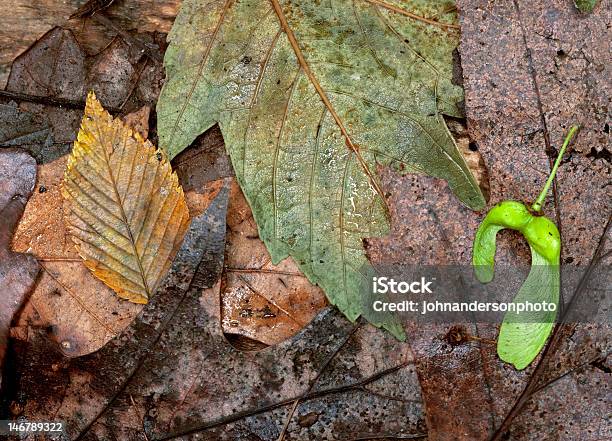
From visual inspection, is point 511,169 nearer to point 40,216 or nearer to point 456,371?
point 456,371

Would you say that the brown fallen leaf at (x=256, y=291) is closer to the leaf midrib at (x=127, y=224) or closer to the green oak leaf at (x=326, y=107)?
the green oak leaf at (x=326, y=107)

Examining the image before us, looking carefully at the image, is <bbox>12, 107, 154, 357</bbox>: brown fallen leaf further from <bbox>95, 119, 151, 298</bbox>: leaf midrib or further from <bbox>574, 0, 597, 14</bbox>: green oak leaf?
<bbox>574, 0, 597, 14</bbox>: green oak leaf

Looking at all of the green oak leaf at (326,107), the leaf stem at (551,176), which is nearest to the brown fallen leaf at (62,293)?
the green oak leaf at (326,107)

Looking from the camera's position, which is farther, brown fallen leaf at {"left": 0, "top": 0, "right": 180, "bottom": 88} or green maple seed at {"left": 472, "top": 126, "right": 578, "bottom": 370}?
brown fallen leaf at {"left": 0, "top": 0, "right": 180, "bottom": 88}

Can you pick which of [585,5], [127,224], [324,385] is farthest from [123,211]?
[585,5]

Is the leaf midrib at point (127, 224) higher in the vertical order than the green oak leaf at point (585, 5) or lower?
lower

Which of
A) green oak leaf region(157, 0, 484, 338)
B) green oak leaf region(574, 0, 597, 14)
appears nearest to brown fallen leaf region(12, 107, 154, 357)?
green oak leaf region(157, 0, 484, 338)

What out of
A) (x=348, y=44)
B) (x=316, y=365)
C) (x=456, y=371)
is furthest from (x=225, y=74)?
(x=456, y=371)

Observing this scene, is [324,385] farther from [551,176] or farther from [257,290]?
[551,176]

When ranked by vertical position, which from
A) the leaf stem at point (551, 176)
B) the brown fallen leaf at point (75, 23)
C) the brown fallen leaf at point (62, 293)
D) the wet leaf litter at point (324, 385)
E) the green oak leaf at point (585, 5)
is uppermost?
the green oak leaf at point (585, 5)
